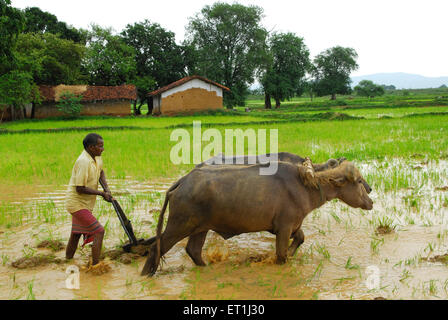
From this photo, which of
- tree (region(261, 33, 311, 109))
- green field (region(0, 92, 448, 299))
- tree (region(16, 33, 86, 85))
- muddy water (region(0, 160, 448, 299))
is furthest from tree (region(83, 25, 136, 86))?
muddy water (region(0, 160, 448, 299))

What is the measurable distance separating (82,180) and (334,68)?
2606 inches

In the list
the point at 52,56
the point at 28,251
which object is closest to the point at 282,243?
the point at 28,251

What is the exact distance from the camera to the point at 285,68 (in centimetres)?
4359

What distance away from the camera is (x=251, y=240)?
16.4ft

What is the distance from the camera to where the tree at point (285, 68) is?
41656 millimetres

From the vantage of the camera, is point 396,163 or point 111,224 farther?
point 396,163

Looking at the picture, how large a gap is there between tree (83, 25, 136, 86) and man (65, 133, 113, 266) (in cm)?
2857

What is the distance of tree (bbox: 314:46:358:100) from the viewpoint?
6222 cm

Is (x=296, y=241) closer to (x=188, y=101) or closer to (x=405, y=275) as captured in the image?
(x=405, y=275)

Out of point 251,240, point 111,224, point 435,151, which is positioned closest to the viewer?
point 251,240

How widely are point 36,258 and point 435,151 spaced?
33.1ft

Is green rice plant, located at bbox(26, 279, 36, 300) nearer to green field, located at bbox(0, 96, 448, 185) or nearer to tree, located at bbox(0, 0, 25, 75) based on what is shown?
green field, located at bbox(0, 96, 448, 185)
